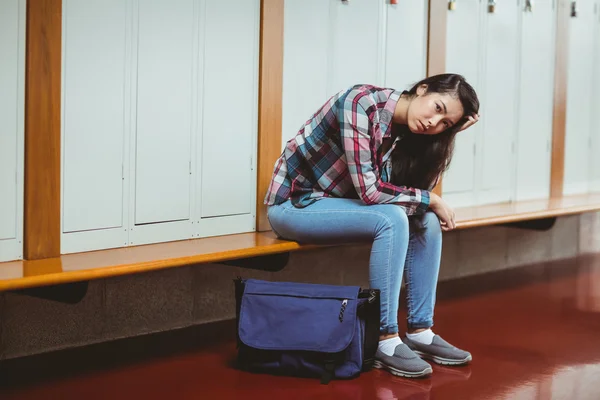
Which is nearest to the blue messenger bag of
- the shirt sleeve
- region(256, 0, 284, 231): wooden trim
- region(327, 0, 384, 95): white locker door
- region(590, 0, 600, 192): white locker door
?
the shirt sleeve

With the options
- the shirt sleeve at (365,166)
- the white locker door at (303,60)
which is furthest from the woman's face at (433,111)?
the white locker door at (303,60)

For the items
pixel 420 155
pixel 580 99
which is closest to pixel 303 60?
pixel 420 155

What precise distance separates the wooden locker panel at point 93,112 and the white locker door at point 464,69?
1974 mm

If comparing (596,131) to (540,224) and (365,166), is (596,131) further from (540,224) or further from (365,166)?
(365,166)

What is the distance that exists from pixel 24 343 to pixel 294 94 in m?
1.45

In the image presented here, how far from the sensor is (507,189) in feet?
16.0

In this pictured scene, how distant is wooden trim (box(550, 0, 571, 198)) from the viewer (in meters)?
5.22

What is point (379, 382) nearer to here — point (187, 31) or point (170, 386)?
point (170, 386)

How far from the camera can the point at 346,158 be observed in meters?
2.90

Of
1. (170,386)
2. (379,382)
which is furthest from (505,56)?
(170,386)

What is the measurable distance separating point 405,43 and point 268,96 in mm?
949

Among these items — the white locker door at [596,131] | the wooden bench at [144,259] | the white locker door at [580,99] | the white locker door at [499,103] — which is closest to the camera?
the wooden bench at [144,259]

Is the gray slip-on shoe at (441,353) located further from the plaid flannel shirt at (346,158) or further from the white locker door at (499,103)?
the white locker door at (499,103)

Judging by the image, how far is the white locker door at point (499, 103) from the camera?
468cm
